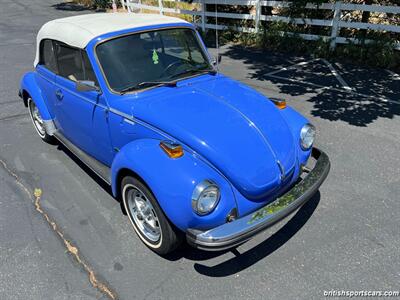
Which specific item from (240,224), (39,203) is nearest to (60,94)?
(39,203)

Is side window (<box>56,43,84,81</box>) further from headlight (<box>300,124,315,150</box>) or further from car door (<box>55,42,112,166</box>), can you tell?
headlight (<box>300,124,315,150</box>)

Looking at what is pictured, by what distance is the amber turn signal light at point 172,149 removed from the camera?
2.89 m

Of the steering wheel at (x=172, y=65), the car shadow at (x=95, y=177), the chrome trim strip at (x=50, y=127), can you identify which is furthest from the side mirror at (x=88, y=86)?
the chrome trim strip at (x=50, y=127)

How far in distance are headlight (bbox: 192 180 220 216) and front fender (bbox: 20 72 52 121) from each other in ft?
10.4

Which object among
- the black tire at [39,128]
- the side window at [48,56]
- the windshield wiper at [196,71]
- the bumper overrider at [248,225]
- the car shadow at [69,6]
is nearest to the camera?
the bumper overrider at [248,225]

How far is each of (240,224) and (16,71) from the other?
340 inches

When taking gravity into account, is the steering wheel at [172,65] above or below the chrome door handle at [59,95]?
above

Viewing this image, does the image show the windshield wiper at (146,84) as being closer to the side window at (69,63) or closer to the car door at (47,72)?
the side window at (69,63)

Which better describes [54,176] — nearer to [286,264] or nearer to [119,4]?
[286,264]

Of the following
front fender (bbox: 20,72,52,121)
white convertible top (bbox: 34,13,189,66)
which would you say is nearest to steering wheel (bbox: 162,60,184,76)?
white convertible top (bbox: 34,13,189,66)

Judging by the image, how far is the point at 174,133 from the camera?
3.09m

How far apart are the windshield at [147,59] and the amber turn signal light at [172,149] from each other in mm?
929

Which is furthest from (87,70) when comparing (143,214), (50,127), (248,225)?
(248,225)

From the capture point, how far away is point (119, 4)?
18.3 meters
